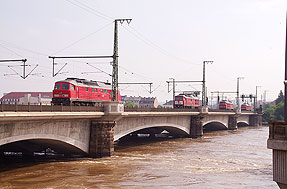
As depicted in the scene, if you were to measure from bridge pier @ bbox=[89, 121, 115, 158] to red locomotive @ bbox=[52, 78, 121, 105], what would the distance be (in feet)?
16.9

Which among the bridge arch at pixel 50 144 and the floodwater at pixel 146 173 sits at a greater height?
the bridge arch at pixel 50 144

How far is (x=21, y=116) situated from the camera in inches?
904

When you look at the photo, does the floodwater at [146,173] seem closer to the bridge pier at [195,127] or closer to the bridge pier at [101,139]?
the bridge pier at [101,139]

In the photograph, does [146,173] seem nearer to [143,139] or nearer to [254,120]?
[143,139]

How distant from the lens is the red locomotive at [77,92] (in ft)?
120

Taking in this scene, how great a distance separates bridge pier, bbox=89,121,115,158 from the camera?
3322cm

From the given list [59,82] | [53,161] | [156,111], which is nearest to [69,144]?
[53,161]

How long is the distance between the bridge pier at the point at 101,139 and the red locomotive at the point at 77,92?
203 inches

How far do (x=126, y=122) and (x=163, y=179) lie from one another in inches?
618

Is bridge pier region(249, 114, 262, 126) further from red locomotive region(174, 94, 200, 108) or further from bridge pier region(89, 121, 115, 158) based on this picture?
bridge pier region(89, 121, 115, 158)

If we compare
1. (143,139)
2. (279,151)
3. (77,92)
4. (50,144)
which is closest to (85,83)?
(77,92)

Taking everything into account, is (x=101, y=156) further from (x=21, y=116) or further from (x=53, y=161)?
(x=21, y=116)

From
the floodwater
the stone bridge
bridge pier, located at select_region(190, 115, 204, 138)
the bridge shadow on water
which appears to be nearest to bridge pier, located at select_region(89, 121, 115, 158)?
the stone bridge

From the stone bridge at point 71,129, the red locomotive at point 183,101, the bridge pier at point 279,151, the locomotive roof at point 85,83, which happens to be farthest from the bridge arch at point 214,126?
the bridge pier at point 279,151
